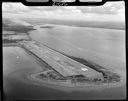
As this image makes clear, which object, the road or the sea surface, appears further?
the road

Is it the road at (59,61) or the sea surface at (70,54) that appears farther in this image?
the road at (59,61)

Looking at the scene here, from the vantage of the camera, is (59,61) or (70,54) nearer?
(59,61)

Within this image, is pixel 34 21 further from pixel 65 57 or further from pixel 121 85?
pixel 121 85

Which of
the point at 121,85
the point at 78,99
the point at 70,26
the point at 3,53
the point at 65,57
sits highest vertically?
the point at 70,26

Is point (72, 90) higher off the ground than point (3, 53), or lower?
lower

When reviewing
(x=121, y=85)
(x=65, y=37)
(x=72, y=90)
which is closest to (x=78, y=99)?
(x=72, y=90)

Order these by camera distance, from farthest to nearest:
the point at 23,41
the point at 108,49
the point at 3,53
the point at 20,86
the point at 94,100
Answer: the point at 108,49 → the point at 23,41 → the point at 20,86 → the point at 94,100 → the point at 3,53

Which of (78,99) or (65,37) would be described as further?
(65,37)

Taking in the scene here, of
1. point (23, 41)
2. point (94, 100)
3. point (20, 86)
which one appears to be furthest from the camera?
point (23, 41)
